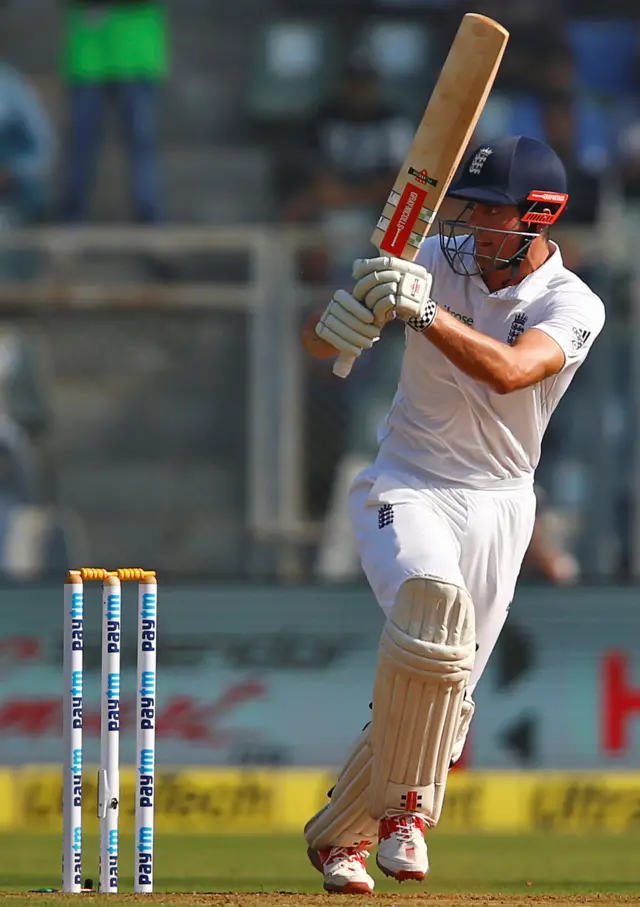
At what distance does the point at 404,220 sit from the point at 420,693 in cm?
106

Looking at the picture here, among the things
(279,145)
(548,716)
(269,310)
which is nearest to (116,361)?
(269,310)

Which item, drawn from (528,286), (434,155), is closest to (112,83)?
(528,286)

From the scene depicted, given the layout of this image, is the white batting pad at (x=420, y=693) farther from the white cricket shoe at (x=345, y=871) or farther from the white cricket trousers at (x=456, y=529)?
the white cricket shoe at (x=345, y=871)

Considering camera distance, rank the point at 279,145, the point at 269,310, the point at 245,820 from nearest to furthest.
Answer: the point at 245,820 < the point at 269,310 < the point at 279,145

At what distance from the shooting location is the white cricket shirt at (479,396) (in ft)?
14.8

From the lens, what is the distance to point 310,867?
19.8 feet

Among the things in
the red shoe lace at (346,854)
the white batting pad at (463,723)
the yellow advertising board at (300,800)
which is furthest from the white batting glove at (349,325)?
the yellow advertising board at (300,800)

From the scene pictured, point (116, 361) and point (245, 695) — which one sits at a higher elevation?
point (116, 361)

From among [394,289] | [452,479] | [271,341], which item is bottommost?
[452,479]

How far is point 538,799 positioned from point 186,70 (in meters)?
5.50

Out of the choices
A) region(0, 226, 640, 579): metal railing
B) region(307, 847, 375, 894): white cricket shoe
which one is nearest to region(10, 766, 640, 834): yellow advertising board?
region(0, 226, 640, 579): metal railing

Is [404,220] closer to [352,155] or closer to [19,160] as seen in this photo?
[352,155]

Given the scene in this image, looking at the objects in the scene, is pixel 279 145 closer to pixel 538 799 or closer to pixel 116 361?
pixel 116 361

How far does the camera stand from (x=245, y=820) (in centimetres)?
775
